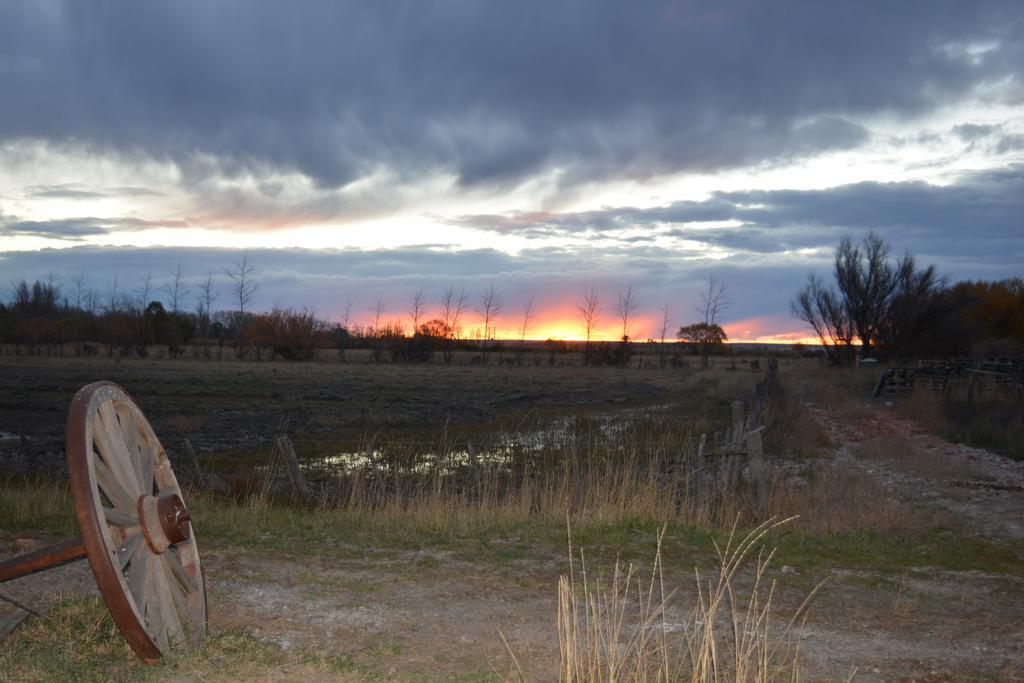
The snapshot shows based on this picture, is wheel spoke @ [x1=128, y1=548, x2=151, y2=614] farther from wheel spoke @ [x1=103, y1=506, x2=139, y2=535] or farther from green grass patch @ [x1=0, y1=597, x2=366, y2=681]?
green grass patch @ [x1=0, y1=597, x2=366, y2=681]

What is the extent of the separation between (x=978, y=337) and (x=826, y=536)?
58637 mm

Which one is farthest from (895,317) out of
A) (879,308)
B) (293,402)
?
(293,402)

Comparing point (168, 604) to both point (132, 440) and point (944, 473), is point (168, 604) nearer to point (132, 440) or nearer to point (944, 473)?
point (132, 440)

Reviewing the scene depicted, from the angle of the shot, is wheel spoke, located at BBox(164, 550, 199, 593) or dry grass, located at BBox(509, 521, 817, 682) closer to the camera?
dry grass, located at BBox(509, 521, 817, 682)

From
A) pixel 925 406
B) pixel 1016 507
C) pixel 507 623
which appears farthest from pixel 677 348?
pixel 507 623

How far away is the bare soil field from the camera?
15.9 ft

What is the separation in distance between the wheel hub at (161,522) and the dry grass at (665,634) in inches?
78.0

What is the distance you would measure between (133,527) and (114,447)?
1.47ft

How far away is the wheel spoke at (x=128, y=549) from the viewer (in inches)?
162

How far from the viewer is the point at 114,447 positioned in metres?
4.45

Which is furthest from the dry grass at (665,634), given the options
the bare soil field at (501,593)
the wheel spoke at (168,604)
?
the wheel spoke at (168,604)

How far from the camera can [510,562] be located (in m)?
7.29

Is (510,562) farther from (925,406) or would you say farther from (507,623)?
(925,406)

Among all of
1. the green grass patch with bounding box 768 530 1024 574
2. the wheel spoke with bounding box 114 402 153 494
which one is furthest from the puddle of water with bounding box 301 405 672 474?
the wheel spoke with bounding box 114 402 153 494
